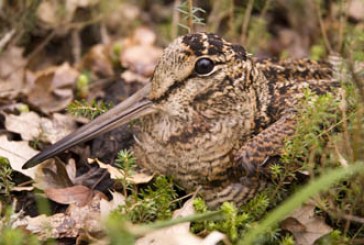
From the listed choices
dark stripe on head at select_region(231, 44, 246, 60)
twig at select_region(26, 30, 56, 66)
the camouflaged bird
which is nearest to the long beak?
the camouflaged bird

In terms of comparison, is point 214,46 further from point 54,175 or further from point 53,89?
point 53,89

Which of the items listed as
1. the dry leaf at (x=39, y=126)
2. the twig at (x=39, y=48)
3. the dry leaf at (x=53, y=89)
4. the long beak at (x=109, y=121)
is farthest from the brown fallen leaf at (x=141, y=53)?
the long beak at (x=109, y=121)

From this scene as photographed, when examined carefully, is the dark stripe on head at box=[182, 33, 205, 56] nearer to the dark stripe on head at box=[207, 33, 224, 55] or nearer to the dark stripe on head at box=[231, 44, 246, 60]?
the dark stripe on head at box=[207, 33, 224, 55]

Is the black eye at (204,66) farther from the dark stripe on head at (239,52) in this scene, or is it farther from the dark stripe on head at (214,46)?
the dark stripe on head at (239,52)

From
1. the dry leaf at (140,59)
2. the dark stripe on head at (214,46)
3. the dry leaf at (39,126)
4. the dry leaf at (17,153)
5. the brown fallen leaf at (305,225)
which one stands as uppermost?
the dark stripe on head at (214,46)

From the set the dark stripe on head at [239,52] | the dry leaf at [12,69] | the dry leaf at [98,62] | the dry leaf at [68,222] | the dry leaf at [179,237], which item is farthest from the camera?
the dry leaf at [98,62]

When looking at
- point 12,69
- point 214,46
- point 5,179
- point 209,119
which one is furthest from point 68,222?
point 12,69

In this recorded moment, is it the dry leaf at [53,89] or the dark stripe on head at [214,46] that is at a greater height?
the dark stripe on head at [214,46]

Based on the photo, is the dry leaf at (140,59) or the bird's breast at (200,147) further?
the dry leaf at (140,59)
